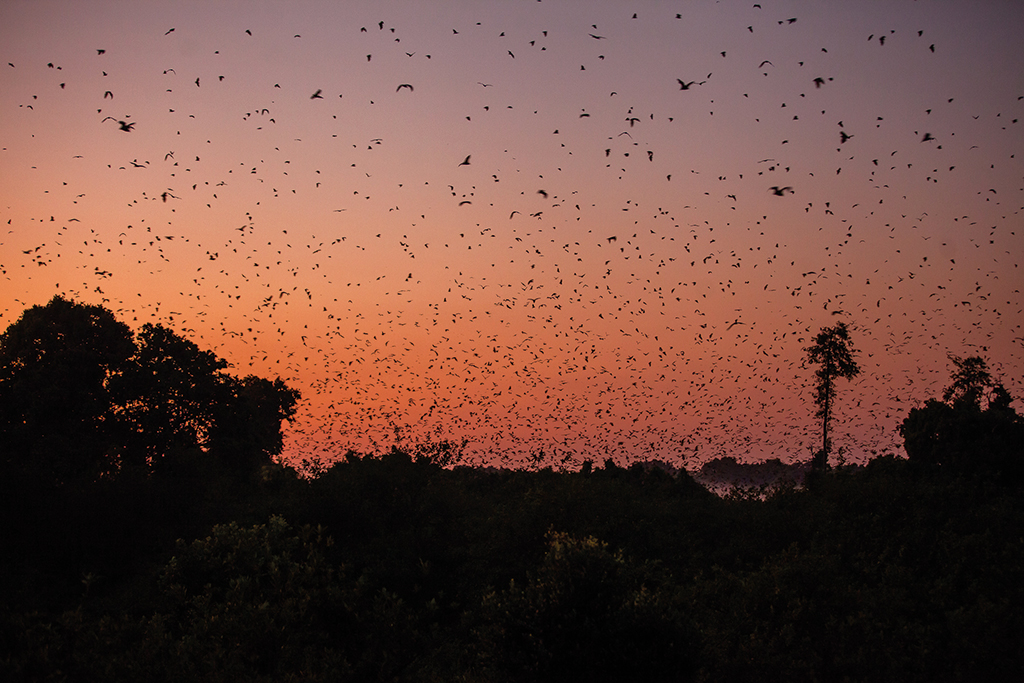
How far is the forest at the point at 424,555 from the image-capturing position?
90.1ft

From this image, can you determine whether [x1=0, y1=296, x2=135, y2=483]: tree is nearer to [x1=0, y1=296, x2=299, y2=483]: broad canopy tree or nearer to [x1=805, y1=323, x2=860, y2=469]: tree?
[x1=0, y1=296, x2=299, y2=483]: broad canopy tree

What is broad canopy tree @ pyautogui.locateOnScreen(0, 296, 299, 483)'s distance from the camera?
47.5 m

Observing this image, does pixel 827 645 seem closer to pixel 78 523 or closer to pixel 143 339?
pixel 78 523

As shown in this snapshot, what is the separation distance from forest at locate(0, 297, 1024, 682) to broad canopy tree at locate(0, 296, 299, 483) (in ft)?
0.55

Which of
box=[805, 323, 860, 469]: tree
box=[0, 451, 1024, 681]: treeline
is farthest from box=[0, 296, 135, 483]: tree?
box=[805, 323, 860, 469]: tree

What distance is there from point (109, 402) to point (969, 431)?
71.3 meters

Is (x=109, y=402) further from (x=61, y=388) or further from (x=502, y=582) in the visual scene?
(x=502, y=582)

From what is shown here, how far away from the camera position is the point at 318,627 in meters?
33.1

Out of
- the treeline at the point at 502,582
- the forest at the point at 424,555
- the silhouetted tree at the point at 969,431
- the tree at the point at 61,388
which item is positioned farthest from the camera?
the silhouetted tree at the point at 969,431

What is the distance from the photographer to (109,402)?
51.2 m

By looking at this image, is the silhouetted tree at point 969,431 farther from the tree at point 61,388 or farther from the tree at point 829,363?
the tree at point 61,388

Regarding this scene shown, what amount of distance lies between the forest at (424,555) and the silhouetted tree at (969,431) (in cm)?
27

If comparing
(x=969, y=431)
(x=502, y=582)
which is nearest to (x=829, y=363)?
(x=969, y=431)

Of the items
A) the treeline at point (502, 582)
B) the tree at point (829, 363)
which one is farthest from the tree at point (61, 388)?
the tree at point (829, 363)
